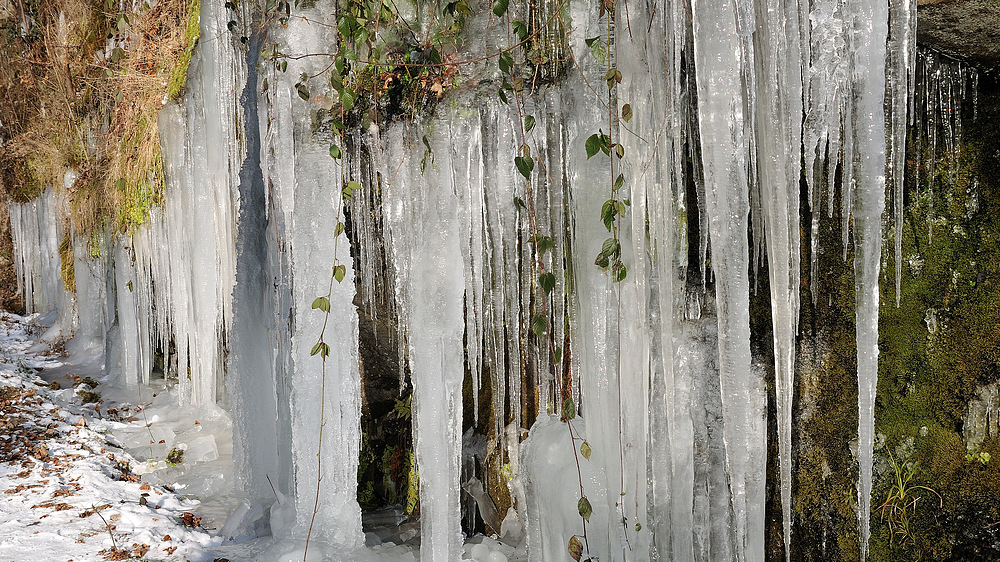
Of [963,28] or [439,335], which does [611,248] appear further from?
[963,28]

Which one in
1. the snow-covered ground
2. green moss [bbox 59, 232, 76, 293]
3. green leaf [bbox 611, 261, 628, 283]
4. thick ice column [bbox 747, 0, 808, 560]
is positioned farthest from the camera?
green moss [bbox 59, 232, 76, 293]

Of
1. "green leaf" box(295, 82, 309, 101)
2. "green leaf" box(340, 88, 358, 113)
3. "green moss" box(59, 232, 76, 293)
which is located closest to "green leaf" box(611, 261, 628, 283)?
"green leaf" box(340, 88, 358, 113)

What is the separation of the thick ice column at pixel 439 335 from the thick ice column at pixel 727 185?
1241mm

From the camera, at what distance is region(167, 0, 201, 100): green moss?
17.2 feet

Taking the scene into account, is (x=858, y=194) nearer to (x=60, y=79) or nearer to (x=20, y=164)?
(x=60, y=79)

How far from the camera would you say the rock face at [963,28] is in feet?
5.84

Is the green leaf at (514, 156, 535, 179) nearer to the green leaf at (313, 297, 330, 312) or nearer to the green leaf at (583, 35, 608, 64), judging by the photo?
the green leaf at (583, 35, 608, 64)

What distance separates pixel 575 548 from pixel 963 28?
7.49ft

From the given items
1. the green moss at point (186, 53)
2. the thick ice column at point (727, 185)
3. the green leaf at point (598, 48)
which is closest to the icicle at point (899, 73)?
the thick ice column at point (727, 185)

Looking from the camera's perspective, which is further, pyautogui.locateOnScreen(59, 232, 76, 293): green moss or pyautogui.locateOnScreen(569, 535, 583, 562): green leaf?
pyautogui.locateOnScreen(59, 232, 76, 293): green moss

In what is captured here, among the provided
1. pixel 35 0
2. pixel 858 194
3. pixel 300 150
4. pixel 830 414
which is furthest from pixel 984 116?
pixel 35 0

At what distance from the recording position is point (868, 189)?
6.23 ft

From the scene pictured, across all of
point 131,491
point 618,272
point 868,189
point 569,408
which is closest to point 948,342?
point 868,189

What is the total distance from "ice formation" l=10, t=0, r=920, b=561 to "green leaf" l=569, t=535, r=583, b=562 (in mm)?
57
